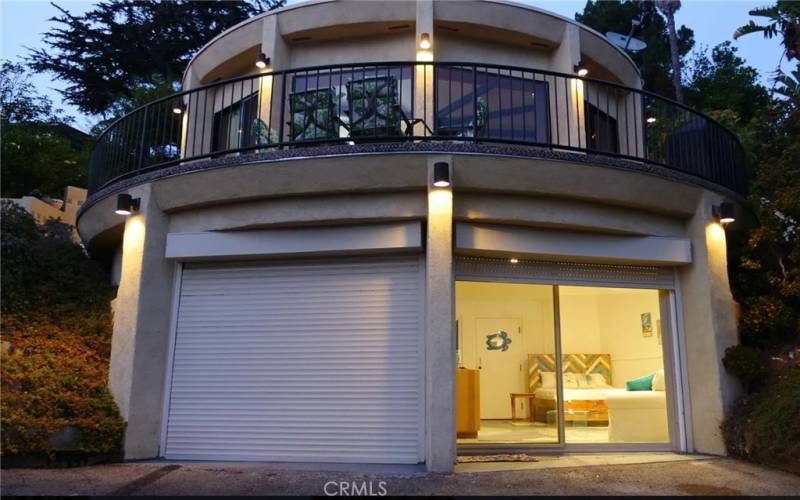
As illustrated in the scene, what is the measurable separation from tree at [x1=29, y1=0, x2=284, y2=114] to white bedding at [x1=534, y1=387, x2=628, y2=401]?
20.1 meters

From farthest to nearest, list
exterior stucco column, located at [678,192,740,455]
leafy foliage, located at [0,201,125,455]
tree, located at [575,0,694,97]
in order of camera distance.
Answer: tree, located at [575,0,694,97], exterior stucco column, located at [678,192,740,455], leafy foliage, located at [0,201,125,455]

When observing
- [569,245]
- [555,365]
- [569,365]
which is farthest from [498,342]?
[569,245]

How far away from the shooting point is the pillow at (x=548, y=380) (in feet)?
25.9

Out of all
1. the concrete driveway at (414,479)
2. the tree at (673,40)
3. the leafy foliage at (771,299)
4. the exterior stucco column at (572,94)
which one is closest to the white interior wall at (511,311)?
the concrete driveway at (414,479)

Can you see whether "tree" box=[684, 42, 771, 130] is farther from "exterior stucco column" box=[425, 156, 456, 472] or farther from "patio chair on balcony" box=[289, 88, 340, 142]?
"exterior stucco column" box=[425, 156, 456, 472]

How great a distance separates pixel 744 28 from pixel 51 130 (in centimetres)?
1958

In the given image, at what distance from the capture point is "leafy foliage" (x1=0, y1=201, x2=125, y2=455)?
6.52m

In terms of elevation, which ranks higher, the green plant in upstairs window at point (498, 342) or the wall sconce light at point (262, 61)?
the wall sconce light at point (262, 61)

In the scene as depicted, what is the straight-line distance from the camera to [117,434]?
6.94 meters

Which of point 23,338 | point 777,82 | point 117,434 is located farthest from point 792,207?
point 23,338

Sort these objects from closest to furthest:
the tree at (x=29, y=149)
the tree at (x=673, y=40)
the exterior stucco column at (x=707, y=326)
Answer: the exterior stucco column at (x=707, y=326) < the tree at (x=29, y=149) < the tree at (x=673, y=40)

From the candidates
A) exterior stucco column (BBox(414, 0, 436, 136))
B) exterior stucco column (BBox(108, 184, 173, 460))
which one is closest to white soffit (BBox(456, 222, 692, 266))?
exterior stucco column (BBox(414, 0, 436, 136))

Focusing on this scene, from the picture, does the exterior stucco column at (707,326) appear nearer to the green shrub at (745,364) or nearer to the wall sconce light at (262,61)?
the green shrub at (745,364)

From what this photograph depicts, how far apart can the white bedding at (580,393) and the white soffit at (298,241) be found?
2594 mm
